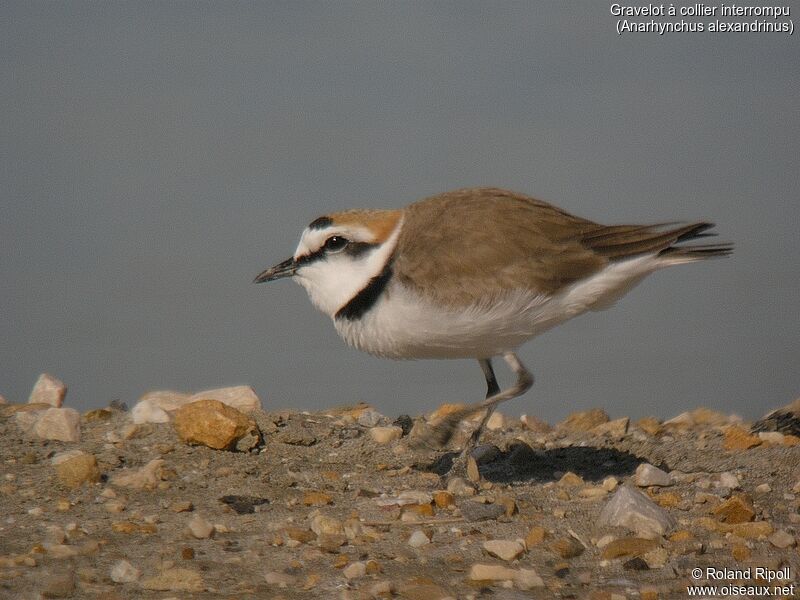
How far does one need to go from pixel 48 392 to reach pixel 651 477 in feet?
15.4

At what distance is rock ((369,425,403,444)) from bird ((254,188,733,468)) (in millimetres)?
599

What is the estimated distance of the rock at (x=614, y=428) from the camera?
307 inches

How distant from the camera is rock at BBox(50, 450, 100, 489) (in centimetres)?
624

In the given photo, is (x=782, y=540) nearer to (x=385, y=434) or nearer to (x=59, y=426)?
(x=385, y=434)

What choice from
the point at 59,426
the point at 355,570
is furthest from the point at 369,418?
the point at 355,570

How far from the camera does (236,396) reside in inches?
306

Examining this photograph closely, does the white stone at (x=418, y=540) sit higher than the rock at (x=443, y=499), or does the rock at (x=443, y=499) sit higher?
the rock at (x=443, y=499)

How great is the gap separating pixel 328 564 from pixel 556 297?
7.08 feet

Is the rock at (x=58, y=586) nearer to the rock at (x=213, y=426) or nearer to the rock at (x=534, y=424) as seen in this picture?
the rock at (x=213, y=426)

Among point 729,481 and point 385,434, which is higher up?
point 385,434

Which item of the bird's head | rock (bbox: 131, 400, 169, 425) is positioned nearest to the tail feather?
the bird's head

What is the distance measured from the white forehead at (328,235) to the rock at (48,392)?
281 cm

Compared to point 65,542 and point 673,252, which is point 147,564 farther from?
point 673,252

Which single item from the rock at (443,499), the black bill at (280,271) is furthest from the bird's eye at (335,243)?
the rock at (443,499)
